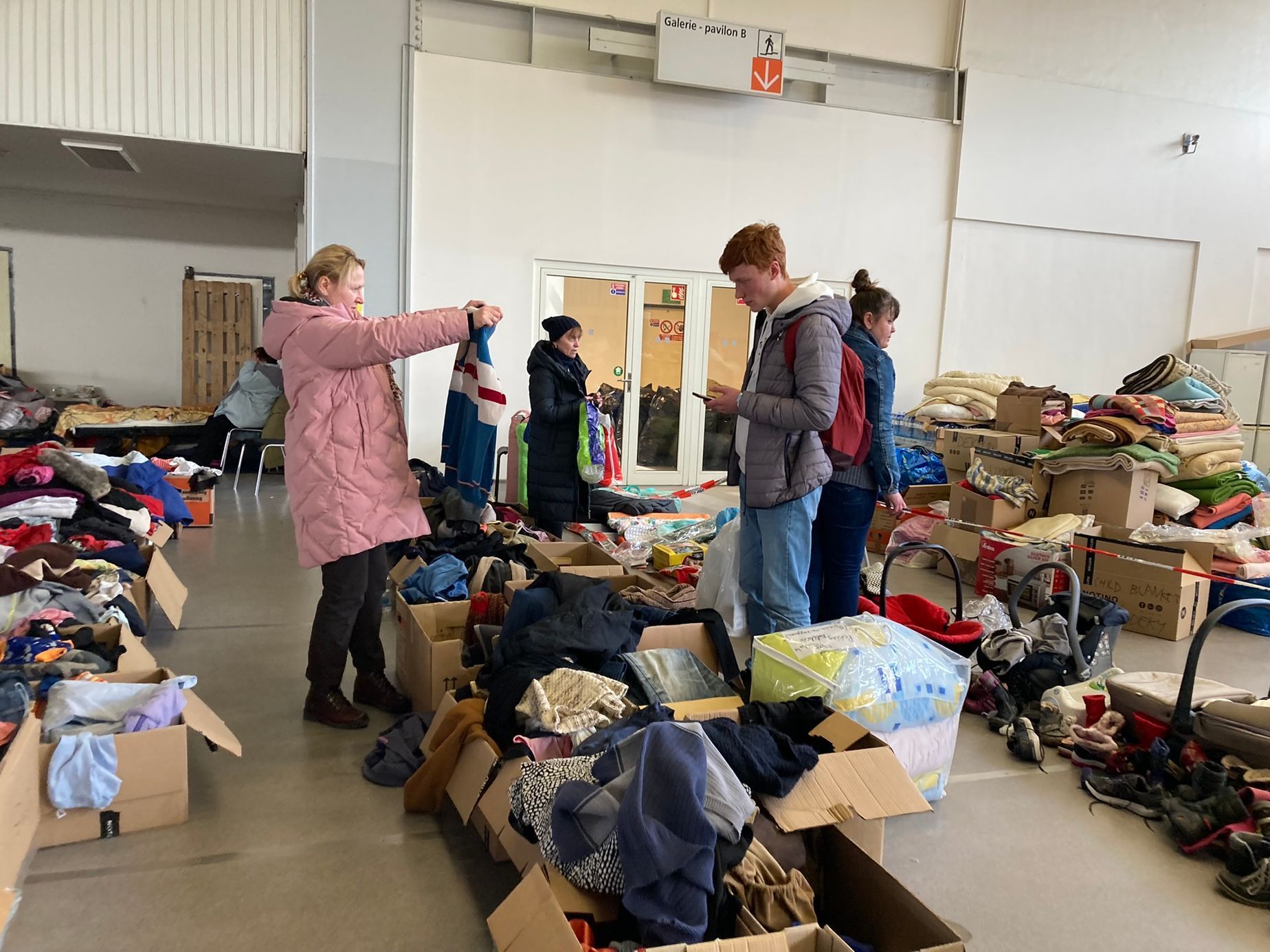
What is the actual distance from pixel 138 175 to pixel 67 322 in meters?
2.24


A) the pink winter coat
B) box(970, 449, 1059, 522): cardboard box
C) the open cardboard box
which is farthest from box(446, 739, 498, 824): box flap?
box(970, 449, 1059, 522): cardboard box

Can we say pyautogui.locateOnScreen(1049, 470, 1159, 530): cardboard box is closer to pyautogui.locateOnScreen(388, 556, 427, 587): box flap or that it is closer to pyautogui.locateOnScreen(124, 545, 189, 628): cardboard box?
pyautogui.locateOnScreen(388, 556, 427, 587): box flap

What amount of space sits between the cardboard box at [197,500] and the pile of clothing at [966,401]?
5871 millimetres

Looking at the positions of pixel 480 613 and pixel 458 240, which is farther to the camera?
pixel 458 240

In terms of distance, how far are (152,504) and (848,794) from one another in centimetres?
444

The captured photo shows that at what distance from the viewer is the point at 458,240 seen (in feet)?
25.0

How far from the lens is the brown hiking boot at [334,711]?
2.80m

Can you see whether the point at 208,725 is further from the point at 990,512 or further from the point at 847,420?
the point at 990,512

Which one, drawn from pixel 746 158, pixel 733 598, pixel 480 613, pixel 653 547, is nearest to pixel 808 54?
pixel 746 158

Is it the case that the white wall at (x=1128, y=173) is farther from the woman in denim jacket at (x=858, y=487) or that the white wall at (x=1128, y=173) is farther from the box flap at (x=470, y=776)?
the box flap at (x=470, y=776)

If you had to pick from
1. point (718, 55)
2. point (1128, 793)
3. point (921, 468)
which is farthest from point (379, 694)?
point (718, 55)

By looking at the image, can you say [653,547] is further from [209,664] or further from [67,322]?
[67,322]

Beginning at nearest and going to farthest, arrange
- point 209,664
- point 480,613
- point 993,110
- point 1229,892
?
point 1229,892
point 480,613
point 209,664
point 993,110

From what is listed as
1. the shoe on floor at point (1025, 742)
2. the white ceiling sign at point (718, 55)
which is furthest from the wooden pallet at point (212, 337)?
the shoe on floor at point (1025, 742)
